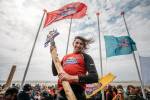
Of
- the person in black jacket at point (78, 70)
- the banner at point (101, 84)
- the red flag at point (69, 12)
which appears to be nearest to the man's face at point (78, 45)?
the person in black jacket at point (78, 70)

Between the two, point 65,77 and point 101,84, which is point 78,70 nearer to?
point 65,77

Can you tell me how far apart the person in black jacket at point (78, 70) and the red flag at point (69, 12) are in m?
6.20

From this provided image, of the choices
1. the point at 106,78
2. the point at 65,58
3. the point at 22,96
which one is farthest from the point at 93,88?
the point at 65,58

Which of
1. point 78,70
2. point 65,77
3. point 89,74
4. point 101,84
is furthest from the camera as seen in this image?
point 101,84

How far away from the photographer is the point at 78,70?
3.18 m

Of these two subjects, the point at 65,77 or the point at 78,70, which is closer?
the point at 65,77

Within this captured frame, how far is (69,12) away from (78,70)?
733 cm

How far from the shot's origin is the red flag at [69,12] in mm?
9875

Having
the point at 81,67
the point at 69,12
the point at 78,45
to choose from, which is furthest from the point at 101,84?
the point at 81,67

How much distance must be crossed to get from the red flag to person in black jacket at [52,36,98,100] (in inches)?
244

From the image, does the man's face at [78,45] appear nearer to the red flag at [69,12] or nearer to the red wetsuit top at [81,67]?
the red wetsuit top at [81,67]

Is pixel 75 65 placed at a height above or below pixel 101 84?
below

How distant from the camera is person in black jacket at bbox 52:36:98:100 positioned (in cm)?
293

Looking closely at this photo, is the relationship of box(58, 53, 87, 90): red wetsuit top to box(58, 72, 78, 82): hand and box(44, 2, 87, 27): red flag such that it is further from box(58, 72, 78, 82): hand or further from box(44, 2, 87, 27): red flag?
box(44, 2, 87, 27): red flag
